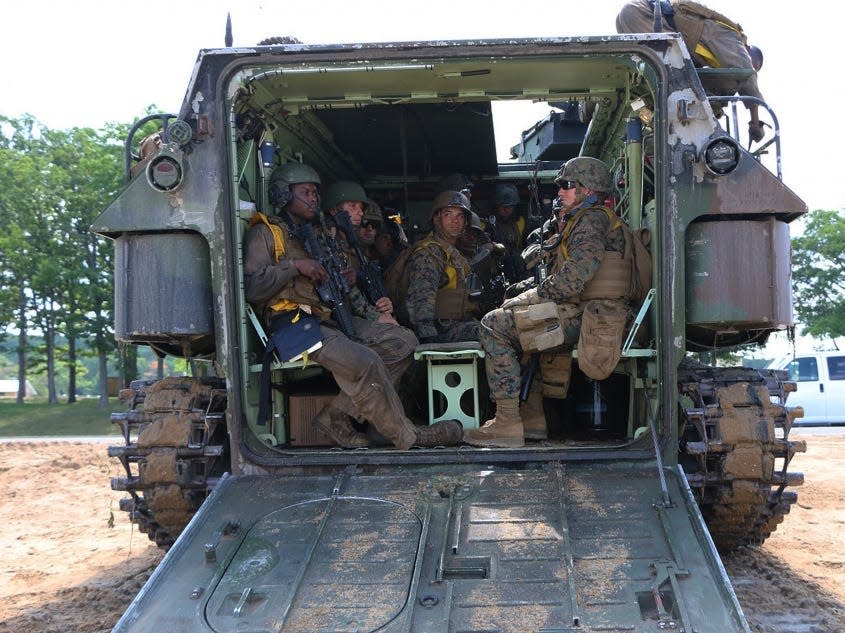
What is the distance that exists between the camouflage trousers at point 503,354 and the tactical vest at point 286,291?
1.02 meters

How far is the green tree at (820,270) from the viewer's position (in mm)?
23594

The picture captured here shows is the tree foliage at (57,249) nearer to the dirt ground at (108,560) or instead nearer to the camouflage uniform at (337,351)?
the dirt ground at (108,560)

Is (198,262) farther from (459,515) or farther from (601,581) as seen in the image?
(601,581)

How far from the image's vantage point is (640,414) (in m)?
5.20

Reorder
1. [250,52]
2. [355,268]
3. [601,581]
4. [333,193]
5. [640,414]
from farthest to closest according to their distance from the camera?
[333,193] → [355,268] → [640,414] → [250,52] → [601,581]

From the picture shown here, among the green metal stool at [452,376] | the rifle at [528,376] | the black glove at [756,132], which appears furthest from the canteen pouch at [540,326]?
the black glove at [756,132]

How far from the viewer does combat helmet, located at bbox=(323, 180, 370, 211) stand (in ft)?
22.0

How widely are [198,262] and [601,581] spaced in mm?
2494

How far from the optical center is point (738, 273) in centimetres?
460

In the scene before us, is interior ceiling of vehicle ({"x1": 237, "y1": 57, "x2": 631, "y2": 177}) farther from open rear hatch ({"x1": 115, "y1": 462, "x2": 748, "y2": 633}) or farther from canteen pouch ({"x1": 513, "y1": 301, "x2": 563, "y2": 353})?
open rear hatch ({"x1": 115, "y1": 462, "x2": 748, "y2": 633})

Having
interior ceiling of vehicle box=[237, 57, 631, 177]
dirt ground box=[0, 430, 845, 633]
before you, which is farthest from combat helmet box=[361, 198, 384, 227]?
dirt ground box=[0, 430, 845, 633]

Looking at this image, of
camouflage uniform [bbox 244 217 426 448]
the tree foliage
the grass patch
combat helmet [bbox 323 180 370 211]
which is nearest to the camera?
camouflage uniform [bbox 244 217 426 448]

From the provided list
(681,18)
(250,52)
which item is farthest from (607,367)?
(250,52)

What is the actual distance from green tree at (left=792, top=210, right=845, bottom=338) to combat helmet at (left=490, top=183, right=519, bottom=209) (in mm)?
17403
